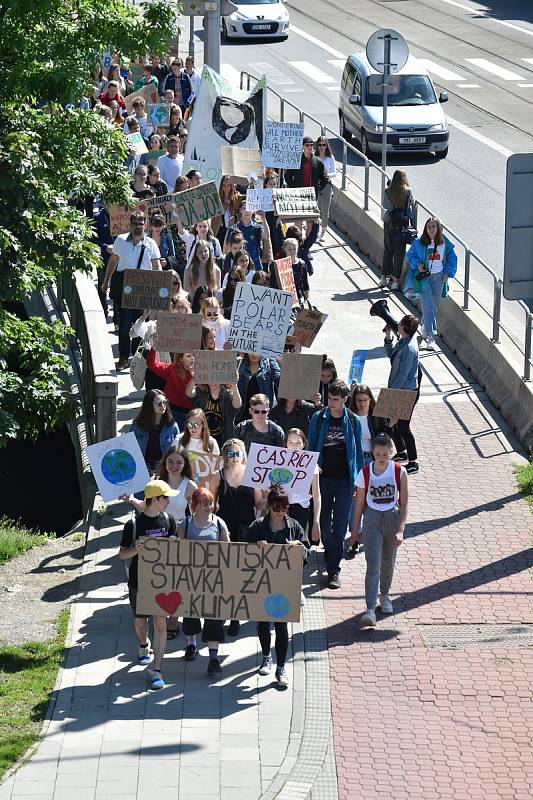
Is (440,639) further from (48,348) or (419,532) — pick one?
(48,348)

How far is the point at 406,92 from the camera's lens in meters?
28.8

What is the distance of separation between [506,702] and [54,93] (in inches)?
247

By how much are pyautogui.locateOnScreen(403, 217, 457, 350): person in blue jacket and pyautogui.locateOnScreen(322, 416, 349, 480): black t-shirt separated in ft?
19.8

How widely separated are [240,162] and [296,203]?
1.87 metres

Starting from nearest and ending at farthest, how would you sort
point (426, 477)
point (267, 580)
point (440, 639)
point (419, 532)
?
point (267, 580) → point (440, 639) → point (419, 532) → point (426, 477)

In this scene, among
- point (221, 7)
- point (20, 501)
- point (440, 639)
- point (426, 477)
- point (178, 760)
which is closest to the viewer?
point (178, 760)

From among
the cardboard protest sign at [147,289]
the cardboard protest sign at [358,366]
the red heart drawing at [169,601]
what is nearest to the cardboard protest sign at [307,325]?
the cardboard protest sign at [358,366]

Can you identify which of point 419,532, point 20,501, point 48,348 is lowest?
point 20,501

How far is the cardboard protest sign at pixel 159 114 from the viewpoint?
2458cm

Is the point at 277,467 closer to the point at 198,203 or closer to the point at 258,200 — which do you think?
the point at 198,203

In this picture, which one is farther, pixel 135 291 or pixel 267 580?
pixel 135 291

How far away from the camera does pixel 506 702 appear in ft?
34.4

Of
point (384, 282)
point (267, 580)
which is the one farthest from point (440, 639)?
point (384, 282)

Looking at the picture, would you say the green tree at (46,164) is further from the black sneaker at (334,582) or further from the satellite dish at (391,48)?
the satellite dish at (391,48)
